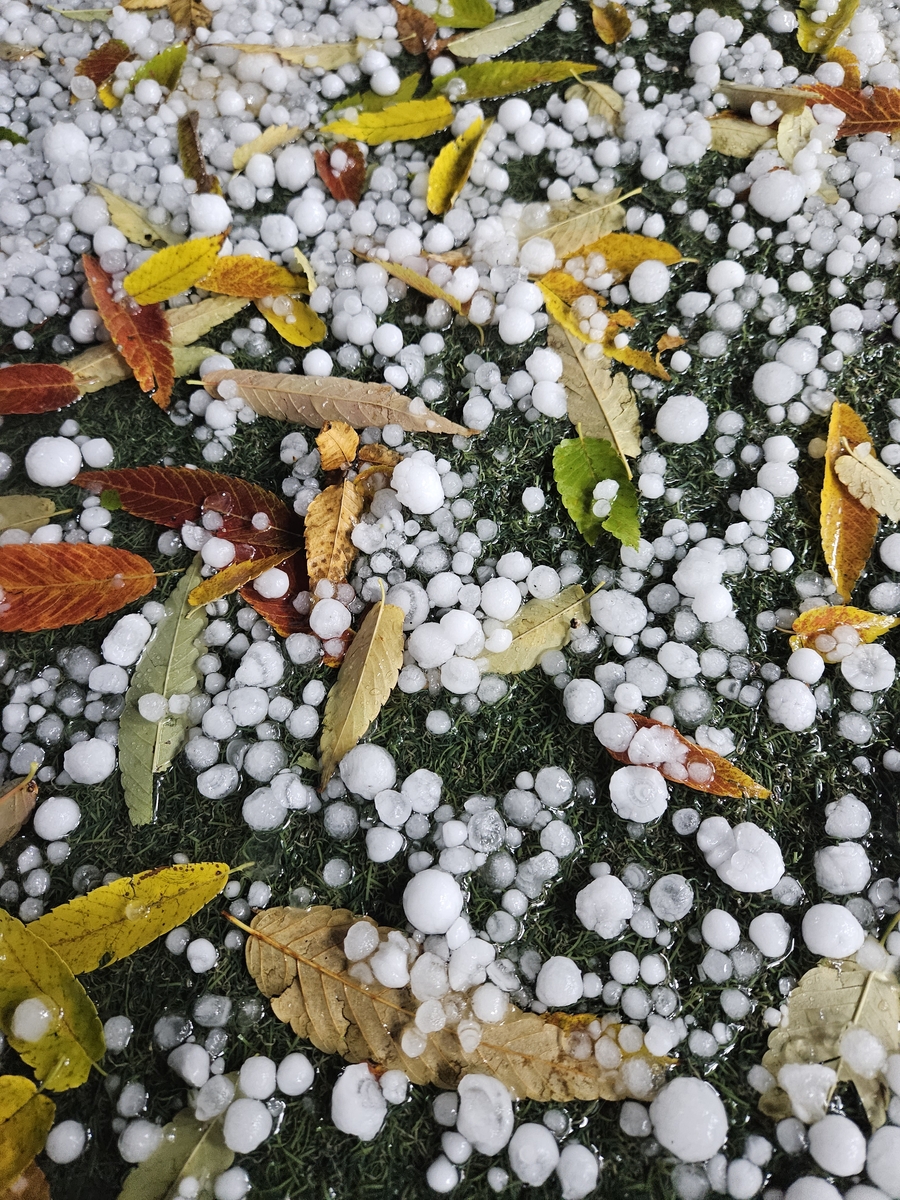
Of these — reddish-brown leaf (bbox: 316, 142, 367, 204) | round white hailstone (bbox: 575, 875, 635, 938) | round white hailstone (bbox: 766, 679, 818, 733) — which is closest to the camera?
round white hailstone (bbox: 575, 875, 635, 938)

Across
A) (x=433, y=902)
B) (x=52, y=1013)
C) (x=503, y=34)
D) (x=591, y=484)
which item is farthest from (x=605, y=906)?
(x=503, y=34)

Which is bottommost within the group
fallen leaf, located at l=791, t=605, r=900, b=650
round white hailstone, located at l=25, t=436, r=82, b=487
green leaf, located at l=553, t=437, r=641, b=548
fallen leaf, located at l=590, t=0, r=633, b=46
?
fallen leaf, located at l=791, t=605, r=900, b=650

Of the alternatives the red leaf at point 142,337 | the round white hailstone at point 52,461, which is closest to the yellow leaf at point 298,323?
the red leaf at point 142,337

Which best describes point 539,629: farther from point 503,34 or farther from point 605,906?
point 503,34

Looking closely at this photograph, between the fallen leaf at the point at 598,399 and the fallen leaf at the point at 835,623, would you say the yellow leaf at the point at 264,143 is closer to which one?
the fallen leaf at the point at 598,399

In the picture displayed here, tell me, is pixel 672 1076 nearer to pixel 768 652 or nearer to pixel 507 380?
pixel 768 652

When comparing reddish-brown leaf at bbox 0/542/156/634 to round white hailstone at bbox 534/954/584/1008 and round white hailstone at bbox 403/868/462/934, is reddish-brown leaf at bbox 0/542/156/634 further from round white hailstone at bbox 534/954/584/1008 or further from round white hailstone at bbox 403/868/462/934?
round white hailstone at bbox 534/954/584/1008

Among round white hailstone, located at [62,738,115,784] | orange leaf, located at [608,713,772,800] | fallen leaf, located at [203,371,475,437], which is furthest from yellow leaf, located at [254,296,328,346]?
orange leaf, located at [608,713,772,800]

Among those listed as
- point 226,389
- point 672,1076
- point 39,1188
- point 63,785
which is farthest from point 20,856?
point 672,1076
